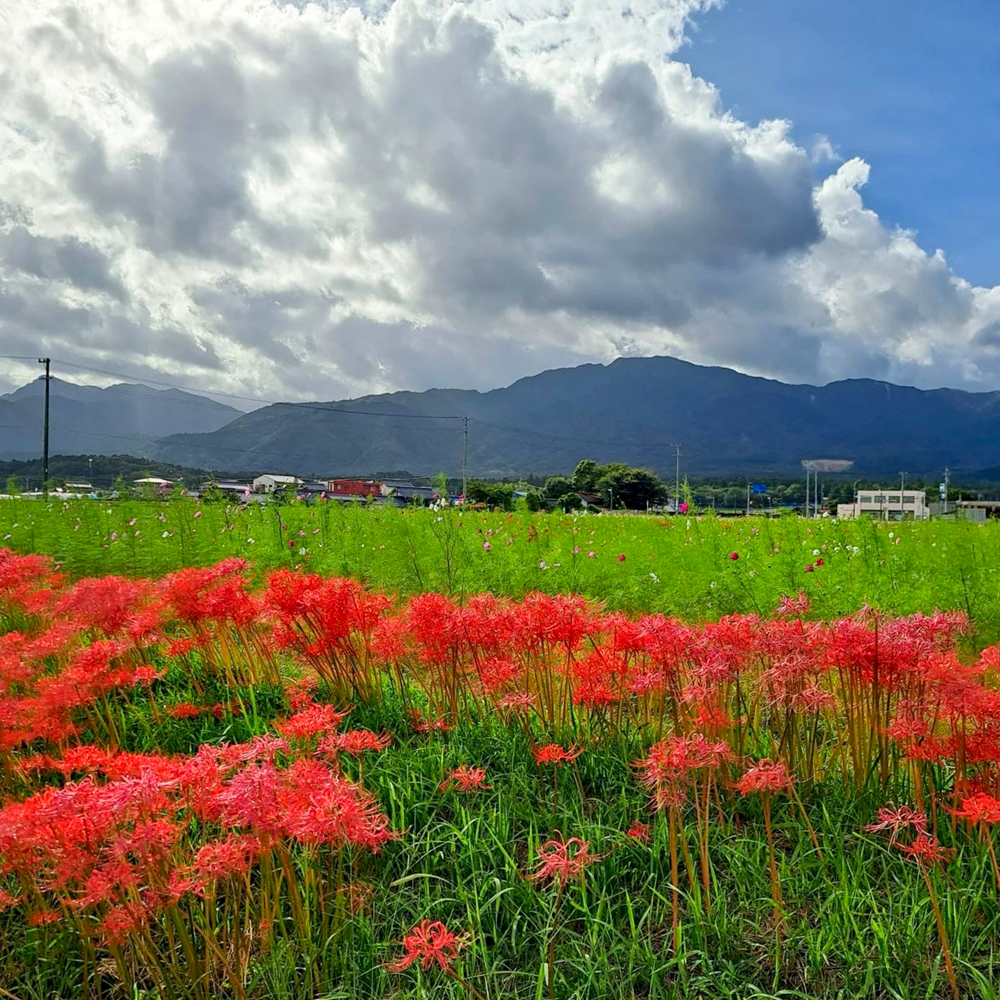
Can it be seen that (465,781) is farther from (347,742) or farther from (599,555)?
(599,555)

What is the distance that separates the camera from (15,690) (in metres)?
3.81

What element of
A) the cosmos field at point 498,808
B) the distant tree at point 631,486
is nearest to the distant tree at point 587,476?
the distant tree at point 631,486

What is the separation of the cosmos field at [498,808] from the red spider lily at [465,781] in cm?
3

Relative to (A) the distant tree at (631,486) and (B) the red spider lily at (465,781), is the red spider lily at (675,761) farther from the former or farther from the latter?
(A) the distant tree at (631,486)

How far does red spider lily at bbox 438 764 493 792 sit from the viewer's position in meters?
2.39

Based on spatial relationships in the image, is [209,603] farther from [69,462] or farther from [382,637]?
[69,462]

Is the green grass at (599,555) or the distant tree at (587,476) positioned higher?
the distant tree at (587,476)

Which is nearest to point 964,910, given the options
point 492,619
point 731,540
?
point 492,619

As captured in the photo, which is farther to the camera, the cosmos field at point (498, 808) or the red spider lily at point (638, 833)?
the red spider lily at point (638, 833)

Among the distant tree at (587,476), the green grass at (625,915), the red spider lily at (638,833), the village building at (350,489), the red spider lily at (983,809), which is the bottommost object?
the green grass at (625,915)

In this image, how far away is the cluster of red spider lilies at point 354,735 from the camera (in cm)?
174

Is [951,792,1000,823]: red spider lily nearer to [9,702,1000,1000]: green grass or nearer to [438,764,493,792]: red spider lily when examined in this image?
[9,702,1000,1000]: green grass

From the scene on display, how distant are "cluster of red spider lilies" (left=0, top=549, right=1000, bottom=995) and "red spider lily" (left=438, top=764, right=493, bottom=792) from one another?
0.5 inches

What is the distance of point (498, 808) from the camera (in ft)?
8.67
